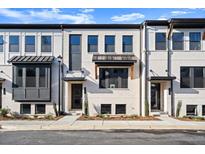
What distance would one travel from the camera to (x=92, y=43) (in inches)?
874

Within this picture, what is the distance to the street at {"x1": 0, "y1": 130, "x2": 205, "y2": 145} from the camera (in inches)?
441

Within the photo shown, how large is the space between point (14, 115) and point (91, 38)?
7298 mm

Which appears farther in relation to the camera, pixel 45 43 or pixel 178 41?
pixel 45 43

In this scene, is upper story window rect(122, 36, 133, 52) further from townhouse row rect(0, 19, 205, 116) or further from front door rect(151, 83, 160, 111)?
front door rect(151, 83, 160, 111)

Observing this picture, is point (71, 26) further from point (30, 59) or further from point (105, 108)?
point (105, 108)

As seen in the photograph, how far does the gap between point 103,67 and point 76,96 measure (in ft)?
9.32

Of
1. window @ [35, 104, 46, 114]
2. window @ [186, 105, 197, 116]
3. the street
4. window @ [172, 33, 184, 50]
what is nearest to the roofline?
window @ [172, 33, 184, 50]

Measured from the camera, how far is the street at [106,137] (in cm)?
1120

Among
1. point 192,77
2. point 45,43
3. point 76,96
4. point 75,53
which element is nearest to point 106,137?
point 76,96

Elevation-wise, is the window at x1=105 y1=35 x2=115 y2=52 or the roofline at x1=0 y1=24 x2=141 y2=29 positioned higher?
the roofline at x1=0 y1=24 x2=141 y2=29

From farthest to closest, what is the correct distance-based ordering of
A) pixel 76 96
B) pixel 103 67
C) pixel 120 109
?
pixel 76 96
pixel 120 109
pixel 103 67

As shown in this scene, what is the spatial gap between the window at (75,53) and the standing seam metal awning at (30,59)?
138cm

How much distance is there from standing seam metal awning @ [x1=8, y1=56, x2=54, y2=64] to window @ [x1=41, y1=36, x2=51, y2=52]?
2.25 ft
